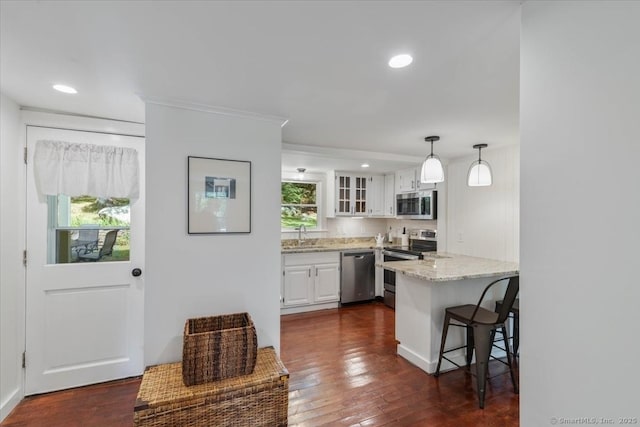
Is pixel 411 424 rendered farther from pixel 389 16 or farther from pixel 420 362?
pixel 389 16

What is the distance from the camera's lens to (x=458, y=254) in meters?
A: 4.07

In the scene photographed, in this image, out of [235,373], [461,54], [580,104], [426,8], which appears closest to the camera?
[580,104]

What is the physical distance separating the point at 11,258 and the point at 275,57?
2415 millimetres

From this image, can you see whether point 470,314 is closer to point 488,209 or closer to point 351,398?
point 351,398

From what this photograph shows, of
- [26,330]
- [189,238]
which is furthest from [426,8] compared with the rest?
[26,330]

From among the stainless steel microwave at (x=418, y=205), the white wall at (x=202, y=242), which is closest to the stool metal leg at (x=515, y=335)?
the stainless steel microwave at (x=418, y=205)

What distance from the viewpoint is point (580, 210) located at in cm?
93

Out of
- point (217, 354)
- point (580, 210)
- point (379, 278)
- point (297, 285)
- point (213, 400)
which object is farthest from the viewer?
point (379, 278)

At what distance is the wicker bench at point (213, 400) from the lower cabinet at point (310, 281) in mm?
A: 2203

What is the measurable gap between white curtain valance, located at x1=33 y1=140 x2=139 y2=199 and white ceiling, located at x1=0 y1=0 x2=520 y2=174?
12.4 inches

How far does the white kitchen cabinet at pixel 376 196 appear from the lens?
17.5ft

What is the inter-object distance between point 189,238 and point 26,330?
4.99 ft

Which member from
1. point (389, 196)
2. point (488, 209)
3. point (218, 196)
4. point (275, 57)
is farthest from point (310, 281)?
point (275, 57)

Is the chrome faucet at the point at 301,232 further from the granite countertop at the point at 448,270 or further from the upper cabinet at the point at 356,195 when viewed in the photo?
the granite countertop at the point at 448,270
